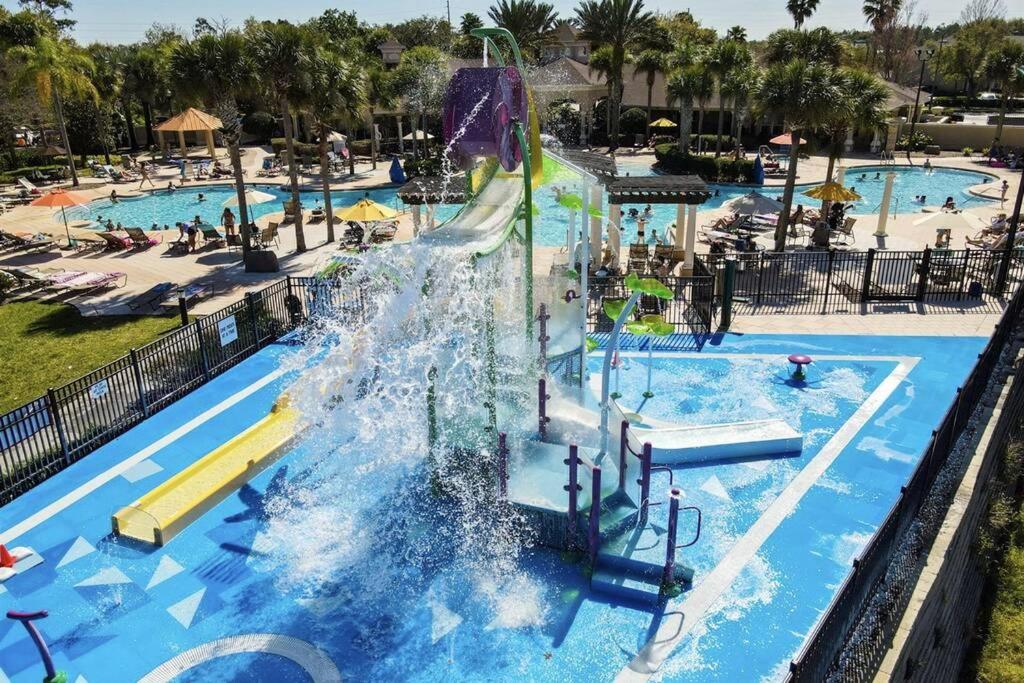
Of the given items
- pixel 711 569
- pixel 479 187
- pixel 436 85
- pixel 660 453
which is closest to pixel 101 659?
pixel 711 569

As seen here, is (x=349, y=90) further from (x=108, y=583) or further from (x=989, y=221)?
(x=989, y=221)

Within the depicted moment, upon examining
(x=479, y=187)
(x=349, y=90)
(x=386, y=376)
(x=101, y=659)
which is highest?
(x=349, y=90)

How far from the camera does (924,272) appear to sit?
2075 centimetres

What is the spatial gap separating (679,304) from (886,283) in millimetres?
6725

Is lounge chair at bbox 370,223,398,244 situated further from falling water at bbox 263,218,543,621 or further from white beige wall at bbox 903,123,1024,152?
white beige wall at bbox 903,123,1024,152

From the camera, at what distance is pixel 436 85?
48.1 metres

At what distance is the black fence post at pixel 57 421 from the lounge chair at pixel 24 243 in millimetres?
20692

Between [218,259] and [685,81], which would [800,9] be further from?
[218,259]

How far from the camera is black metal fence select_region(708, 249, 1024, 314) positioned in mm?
21016

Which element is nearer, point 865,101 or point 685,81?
point 865,101

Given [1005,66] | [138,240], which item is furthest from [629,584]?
[1005,66]

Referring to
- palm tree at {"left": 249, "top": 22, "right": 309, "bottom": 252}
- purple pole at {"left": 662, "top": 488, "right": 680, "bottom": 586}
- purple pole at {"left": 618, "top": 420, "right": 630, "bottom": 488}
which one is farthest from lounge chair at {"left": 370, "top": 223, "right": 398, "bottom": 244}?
purple pole at {"left": 662, "top": 488, "right": 680, "bottom": 586}

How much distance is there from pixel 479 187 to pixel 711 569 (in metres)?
8.57

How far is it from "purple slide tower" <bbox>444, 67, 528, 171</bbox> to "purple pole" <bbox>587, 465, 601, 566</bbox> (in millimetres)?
5705
